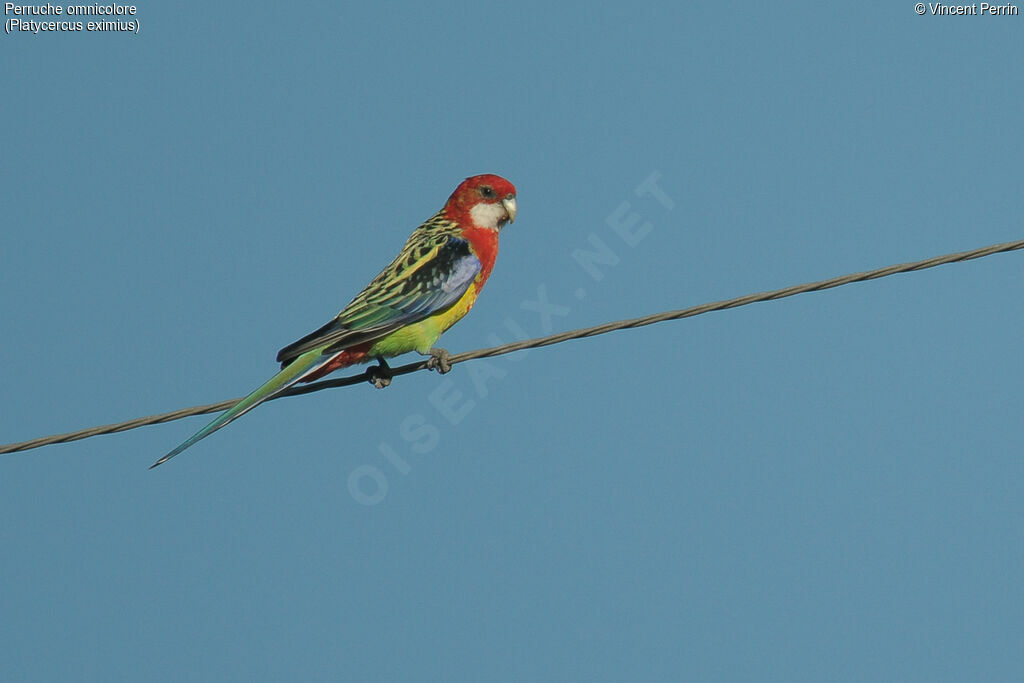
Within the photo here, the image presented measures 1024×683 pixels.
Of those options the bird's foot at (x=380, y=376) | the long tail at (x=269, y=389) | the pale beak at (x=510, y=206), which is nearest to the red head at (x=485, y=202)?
the pale beak at (x=510, y=206)

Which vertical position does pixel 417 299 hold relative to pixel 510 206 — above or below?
below

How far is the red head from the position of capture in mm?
10203

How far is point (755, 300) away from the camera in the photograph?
6570 millimetres

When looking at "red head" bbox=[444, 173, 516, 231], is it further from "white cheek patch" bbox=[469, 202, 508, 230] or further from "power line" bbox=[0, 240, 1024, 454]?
"power line" bbox=[0, 240, 1024, 454]

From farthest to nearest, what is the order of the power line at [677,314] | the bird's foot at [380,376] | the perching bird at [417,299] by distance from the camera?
1. the bird's foot at [380,376]
2. the perching bird at [417,299]
3. the power line at [677,314]

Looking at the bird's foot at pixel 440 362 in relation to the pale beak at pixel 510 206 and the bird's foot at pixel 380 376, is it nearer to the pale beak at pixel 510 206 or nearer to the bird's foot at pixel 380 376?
the bird's foot at pixel 380 376

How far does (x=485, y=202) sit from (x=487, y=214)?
4.7 inches

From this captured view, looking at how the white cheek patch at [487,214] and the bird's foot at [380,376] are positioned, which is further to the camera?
the white cheek patch at [487,214]

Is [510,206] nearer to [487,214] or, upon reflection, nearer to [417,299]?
[487,214]

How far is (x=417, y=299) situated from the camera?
898 cm

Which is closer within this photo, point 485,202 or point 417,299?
point 417,299

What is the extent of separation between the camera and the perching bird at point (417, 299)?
829 cm

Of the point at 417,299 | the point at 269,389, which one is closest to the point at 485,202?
the point at 417,299

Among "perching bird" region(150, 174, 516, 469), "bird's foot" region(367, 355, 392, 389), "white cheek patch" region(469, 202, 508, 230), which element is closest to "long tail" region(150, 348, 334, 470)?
"perching bird" region(150, 174, 516, 469)
